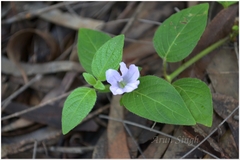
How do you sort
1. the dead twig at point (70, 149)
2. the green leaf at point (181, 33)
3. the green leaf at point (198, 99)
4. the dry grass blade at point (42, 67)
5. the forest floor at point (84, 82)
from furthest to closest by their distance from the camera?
the dry grass blade at point (42, 67)
the dead twig at point (70, 149)
the forest floor at point (84, 82)
the green leaf at point (181, 33)
the green leaf at point (198, 99)

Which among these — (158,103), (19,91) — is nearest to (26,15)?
(19,91)

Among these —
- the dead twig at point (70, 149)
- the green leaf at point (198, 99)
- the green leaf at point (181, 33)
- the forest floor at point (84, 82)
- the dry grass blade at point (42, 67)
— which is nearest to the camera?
the green leaf at point (198, 99)

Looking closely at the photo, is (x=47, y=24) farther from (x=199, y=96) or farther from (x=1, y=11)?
(x=199, y=96)

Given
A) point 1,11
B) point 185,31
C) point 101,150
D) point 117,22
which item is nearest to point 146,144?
point 101,150

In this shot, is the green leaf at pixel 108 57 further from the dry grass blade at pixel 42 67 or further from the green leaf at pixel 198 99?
the dry grass blade at pixel 42 67

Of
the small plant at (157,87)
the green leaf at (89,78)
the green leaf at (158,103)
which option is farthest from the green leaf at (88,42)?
the green leaf at (158,103)

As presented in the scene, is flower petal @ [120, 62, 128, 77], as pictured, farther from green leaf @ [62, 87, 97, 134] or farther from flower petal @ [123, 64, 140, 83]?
green leaf @ [62, 87, 97, 134]
